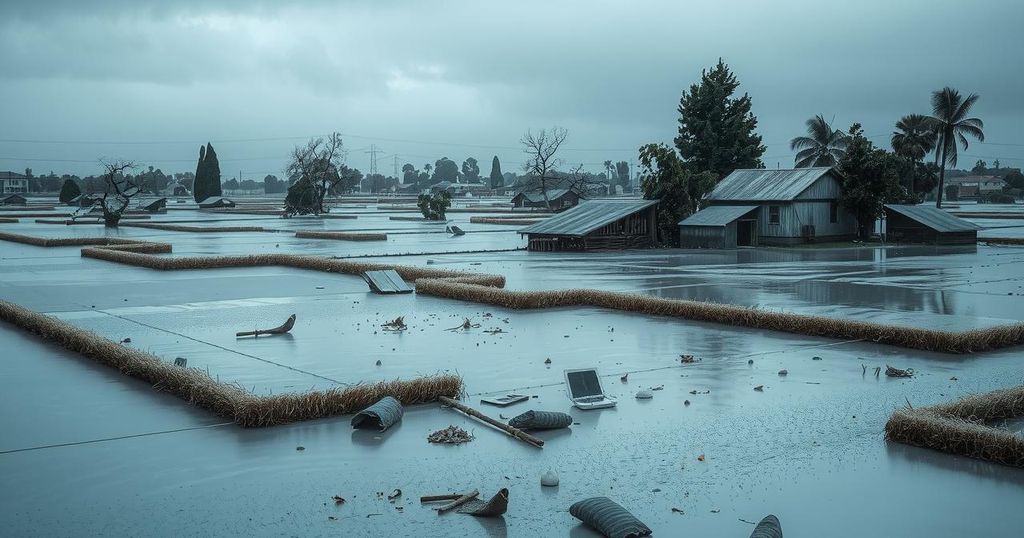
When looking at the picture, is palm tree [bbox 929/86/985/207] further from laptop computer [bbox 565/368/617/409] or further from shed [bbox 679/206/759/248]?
laptop computer [bbox 565/368/617/409]

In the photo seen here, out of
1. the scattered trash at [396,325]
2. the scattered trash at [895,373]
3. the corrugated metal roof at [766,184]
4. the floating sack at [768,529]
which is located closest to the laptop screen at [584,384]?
the floating sack at [768,529]

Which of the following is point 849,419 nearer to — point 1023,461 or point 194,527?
point 1023,461

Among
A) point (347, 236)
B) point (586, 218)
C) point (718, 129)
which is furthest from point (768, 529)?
point (718, 129)

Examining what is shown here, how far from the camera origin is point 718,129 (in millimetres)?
52531

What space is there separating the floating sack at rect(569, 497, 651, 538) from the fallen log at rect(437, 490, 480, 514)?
72 centimetres

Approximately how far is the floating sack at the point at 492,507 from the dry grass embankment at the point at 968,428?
3787mm

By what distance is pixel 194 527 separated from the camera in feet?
20.8

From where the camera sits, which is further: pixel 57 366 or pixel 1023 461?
pixel 57 366

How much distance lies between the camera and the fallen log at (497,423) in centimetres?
820

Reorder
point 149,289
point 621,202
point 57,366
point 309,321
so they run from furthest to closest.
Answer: point 621,202 → point 149,289 → point 309,321 → point 57,366

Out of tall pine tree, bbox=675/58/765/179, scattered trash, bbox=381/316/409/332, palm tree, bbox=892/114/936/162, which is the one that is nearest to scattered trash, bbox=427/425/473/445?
scattered trash, bbox=381/316/409/332

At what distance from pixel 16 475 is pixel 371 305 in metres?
10.5

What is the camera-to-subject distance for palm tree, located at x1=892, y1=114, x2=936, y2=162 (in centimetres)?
6081

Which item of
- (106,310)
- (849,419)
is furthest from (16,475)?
(106,310)
